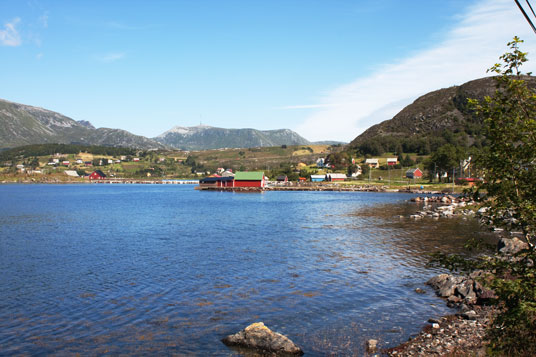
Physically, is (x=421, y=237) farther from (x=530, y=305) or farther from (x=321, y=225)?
(x=530, y=305)

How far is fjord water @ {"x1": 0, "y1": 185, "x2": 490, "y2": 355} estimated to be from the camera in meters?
17.6

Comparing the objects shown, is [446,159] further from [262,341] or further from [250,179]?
[262,341]

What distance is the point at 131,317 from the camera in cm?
1994

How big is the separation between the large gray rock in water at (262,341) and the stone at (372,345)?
9.39ft

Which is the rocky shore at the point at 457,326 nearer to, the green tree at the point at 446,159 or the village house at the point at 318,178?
the green tree at the point at 446,159

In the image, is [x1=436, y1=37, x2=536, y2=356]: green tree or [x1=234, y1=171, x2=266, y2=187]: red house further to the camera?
[x1=234, y1=171, x2=266, y2=187]: red house

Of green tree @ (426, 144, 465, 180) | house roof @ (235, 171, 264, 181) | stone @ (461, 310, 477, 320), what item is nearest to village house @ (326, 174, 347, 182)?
house roof @ (235, 171, 264, 181)

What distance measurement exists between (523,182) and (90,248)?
128 ft

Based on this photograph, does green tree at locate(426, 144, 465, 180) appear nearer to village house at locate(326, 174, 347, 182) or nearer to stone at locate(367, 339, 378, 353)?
village house at locate(326, 174, 347, 182)

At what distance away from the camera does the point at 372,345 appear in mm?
16250

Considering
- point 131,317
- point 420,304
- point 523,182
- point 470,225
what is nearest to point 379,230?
point 470,225

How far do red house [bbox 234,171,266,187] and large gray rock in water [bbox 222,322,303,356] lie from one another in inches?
5602

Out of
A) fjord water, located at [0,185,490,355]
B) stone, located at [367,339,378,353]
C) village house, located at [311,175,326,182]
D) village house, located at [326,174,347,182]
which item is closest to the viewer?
stone, located at [367,339,378,353]

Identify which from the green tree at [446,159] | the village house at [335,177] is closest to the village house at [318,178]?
the village house at [335,177]
